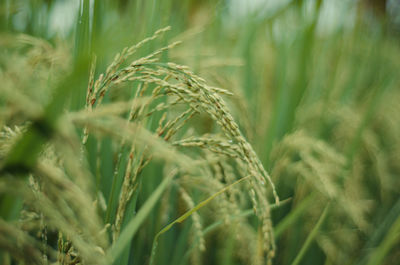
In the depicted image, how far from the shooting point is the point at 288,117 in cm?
150

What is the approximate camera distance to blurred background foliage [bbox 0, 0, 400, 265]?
1.00 metres

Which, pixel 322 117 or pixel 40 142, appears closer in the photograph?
A: pixel 40 142

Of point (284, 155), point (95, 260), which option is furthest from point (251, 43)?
point (95, 260)

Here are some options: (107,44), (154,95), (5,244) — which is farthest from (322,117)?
(5,244)

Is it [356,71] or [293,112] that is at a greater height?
[356,71]

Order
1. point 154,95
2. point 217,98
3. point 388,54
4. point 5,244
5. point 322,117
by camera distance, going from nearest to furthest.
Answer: point 5,244 < point 217,98 < point 154,95 < point 322,117 < point 388,54

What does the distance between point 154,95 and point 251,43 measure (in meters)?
1.38

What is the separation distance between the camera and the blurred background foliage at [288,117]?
3.27 ft

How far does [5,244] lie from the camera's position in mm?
373

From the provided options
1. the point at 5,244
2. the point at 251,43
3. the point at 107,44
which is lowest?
the point at 5,244

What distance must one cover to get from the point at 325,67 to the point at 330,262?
5.44 ft

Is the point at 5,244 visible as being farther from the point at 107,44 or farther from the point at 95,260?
the point at 107,44

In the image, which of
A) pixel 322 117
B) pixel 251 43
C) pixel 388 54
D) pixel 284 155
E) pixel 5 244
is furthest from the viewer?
pixel 388 54

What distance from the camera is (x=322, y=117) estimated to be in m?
1.53
